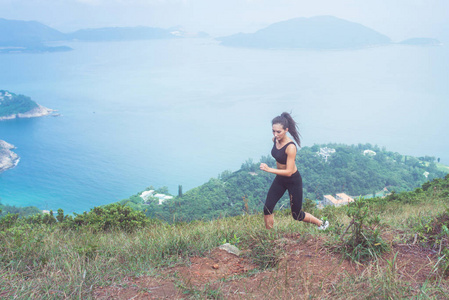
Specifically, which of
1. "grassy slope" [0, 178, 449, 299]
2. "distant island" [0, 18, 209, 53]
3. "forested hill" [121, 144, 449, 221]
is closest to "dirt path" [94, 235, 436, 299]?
"grassy slope" [0, 178, 449, 299]

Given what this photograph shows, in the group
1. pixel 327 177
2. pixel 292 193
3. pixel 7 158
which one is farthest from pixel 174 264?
pixel 7 158

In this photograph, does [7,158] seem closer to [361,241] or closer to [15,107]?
[15,107]

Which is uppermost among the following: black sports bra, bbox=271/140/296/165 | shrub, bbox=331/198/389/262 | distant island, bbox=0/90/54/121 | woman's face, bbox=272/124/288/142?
woman's face, bbox=272/124/288/142

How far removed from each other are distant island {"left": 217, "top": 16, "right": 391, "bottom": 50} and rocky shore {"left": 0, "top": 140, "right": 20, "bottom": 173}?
272 feet

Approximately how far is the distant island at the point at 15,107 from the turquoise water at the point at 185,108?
1.60 meters

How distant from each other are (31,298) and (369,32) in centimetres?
12591

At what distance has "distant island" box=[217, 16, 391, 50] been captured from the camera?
113000 mm

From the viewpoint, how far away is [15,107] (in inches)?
2741

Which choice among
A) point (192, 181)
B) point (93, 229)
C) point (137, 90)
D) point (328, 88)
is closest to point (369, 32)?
point (328, 88)

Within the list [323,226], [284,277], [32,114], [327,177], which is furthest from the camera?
[32,114]

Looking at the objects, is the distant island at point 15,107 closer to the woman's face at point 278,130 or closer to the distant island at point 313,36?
the distant island at point 313,36

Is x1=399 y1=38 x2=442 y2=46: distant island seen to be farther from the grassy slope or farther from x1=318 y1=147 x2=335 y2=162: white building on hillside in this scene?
the grassy slope

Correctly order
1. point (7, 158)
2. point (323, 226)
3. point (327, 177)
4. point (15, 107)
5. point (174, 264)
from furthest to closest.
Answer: point (15, 107) → point (7, 158) → point (327, 177) → point (323, 226) → point (174, 264)

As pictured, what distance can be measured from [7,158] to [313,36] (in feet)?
310
